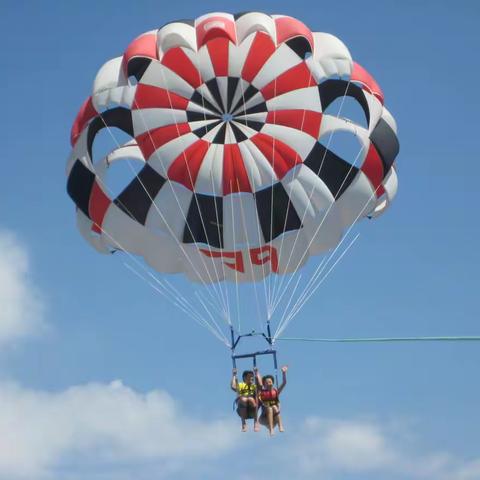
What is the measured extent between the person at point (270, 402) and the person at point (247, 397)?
98mm

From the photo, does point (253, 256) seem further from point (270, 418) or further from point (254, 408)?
point (270, 418)

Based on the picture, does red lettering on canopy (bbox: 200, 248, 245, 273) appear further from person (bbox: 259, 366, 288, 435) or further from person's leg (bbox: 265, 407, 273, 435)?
person's leg (bbox: 265, 407, 273, 435)

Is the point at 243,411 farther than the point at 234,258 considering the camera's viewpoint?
No

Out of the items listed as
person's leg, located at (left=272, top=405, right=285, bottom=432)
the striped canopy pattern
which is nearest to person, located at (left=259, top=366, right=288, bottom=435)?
person's leg, located at (left=272, top=405, right=285, bottom=432)

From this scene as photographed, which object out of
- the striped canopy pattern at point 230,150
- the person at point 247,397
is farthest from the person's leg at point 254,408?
the striped canopy pattern at point 230,150

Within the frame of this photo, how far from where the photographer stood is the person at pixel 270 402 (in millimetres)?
12406

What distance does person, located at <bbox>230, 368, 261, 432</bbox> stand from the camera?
12430 millimetres

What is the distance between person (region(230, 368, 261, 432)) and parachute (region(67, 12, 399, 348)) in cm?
242

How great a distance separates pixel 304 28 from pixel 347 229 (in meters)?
2.89

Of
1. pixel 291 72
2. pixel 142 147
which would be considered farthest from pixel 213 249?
pixel 291 72

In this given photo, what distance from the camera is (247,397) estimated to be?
40.9ft

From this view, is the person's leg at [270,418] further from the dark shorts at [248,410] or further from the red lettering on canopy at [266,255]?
the red lettering on canopy at [266,255]

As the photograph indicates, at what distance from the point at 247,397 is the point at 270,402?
288 millimetres

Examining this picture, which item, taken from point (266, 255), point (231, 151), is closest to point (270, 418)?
point (266, 255)
